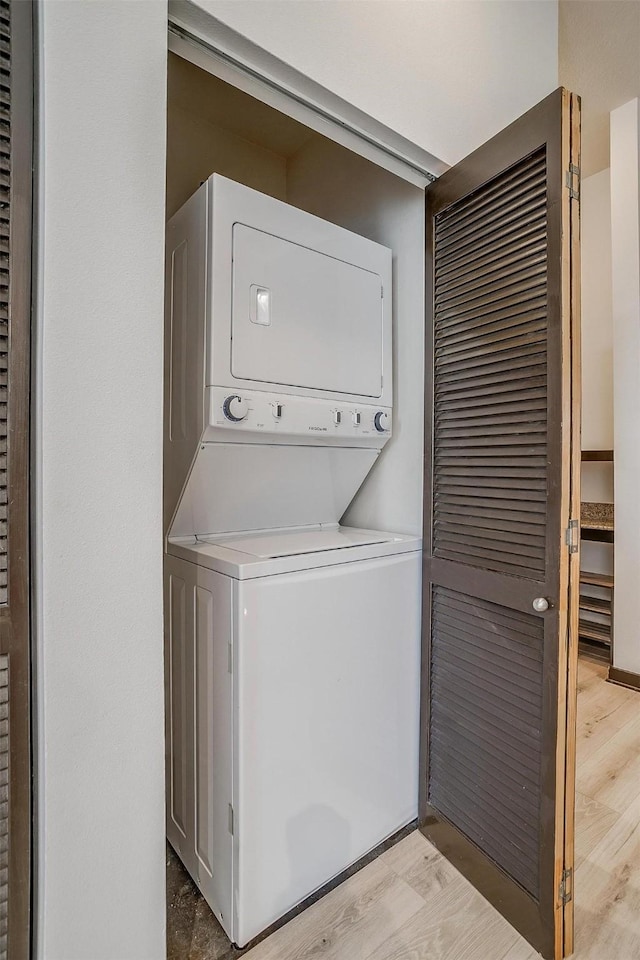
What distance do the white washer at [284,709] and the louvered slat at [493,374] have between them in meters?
0.31

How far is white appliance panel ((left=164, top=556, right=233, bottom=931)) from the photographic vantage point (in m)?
1.37

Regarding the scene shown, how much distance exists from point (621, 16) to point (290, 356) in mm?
2343

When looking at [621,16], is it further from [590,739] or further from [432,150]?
[590,739]

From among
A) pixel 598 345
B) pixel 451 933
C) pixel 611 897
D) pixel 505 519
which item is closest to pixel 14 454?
pixel 505 519

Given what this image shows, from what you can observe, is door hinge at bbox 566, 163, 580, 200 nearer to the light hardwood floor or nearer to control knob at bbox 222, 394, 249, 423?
control knob at bbox 222, 394, 249, 423

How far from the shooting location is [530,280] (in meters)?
1.38

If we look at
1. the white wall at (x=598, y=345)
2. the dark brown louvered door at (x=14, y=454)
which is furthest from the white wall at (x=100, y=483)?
the white wall at (x=598, y=345)

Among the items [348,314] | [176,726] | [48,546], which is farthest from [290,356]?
[176,726]

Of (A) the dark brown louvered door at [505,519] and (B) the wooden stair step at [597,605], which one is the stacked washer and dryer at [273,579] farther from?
(B) the wooden stair step at [597,605]

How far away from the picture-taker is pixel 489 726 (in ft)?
4.99

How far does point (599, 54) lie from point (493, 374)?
225 cm

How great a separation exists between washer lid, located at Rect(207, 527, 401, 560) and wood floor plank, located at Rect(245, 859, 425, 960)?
1.04 metres

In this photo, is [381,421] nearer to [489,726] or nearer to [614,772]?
[489,726]

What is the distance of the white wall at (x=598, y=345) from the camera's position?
3527 mm
